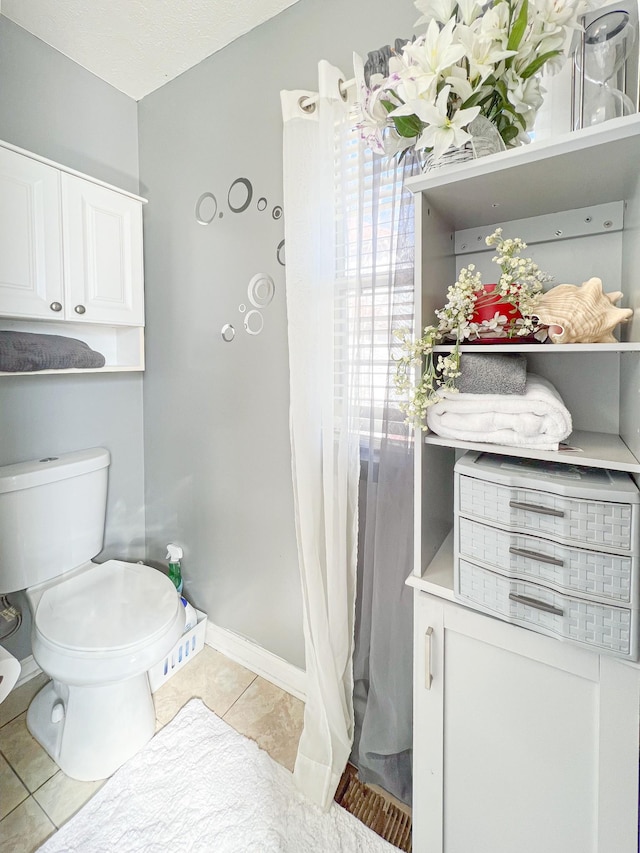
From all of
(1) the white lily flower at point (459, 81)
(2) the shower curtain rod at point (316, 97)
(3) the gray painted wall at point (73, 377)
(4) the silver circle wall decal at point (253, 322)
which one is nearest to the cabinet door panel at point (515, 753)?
(1) the white lily flower at point (459, 81)

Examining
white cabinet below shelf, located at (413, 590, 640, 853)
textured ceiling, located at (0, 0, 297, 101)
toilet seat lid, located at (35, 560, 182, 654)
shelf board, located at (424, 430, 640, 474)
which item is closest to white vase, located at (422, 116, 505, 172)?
shelf board, located at (424, 430, 640, 474)

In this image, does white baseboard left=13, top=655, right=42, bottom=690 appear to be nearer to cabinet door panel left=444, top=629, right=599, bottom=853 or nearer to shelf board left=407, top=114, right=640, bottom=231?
cabinet door panel left=444, top=629, right=599, bottom=853

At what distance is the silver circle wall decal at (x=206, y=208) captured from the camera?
4.96 feet

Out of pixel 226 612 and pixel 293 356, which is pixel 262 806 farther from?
pixel 293 356

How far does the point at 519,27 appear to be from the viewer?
624mm

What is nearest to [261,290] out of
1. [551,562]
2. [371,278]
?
[371,278]

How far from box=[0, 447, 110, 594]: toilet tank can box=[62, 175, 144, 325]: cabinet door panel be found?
560mm

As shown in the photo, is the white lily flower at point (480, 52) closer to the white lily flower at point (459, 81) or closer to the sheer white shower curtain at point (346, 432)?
the white lily flower at point (459, 81)

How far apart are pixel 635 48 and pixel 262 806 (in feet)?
6.30

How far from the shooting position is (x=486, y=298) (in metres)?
0.75

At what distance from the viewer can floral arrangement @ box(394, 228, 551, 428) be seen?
27.0 inches

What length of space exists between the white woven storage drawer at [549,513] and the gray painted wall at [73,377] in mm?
1569

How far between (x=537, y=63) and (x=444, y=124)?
18cm

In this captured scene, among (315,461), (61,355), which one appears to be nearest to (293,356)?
(315,461)
